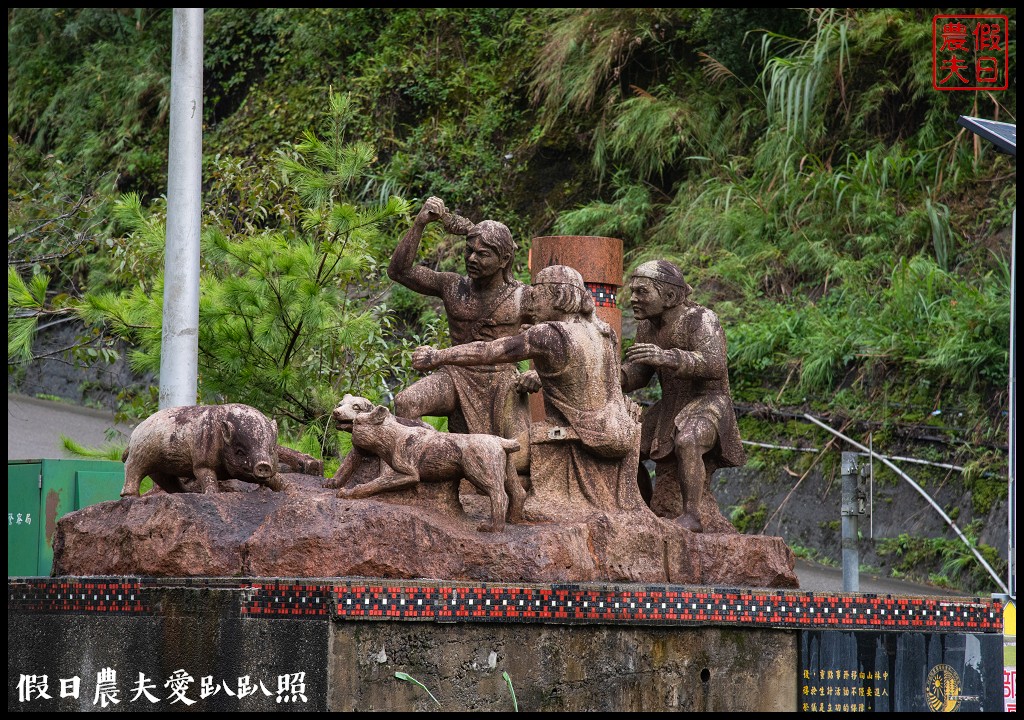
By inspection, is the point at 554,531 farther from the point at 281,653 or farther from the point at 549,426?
the point at 281,653

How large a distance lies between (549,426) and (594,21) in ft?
39.0

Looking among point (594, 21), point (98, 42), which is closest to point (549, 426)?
point (594, 21)

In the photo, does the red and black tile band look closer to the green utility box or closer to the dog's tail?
the dog's tail

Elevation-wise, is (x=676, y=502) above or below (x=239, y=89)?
below

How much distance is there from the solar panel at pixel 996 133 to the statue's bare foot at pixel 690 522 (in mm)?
4239

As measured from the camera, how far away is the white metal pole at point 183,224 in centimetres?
1083

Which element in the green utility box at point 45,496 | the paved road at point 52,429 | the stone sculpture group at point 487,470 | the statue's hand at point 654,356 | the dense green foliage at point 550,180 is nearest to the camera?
the stone sculpture group at point 487,470

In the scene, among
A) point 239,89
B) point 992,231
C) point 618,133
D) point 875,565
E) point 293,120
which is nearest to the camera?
point 875,565

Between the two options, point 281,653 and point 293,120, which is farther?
point 293,120

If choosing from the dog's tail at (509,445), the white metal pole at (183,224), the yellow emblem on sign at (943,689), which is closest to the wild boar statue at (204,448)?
the dog's tail at (509,445)

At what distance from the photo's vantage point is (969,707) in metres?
8.62

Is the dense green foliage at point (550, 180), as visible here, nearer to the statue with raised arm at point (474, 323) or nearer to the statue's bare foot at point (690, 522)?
the statue with raised arm at point (474, 323)

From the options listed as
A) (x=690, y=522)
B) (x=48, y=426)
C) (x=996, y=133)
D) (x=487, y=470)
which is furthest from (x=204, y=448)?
(x=48, y=426)

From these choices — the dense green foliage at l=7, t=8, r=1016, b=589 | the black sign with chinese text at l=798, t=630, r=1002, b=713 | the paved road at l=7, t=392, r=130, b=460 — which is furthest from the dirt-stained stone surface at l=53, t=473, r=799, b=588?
the paved road at l=7, t=392, r=130, b=460
